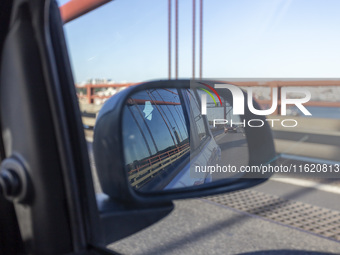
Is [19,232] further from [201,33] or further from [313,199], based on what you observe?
[313,199]

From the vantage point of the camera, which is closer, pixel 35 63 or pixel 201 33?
pixel 35 63

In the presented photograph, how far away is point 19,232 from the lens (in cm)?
134

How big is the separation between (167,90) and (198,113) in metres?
0.15

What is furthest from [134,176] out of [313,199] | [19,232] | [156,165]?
[313,199]

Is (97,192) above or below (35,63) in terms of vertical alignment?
below

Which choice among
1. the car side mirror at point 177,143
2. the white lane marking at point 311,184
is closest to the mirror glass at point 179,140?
the car side mirror at point 177,143

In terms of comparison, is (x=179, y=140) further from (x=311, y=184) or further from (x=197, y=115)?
(x=311, y=184)

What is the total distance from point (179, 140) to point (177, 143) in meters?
0.02

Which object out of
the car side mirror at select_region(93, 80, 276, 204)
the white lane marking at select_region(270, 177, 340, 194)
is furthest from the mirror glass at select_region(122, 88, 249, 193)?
the white lane marking at select_region(270, 177, 340, 194)

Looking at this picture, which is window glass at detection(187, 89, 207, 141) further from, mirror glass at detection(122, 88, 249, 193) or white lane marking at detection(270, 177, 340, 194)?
white lane marking at detection(270, 177, 340, 194)

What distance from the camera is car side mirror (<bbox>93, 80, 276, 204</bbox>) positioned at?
47.8 inches

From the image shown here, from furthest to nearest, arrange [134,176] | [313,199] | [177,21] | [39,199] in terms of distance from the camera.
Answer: [313,199] < [177,21] < [134,176] < [39,199]

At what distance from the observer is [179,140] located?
1455mm

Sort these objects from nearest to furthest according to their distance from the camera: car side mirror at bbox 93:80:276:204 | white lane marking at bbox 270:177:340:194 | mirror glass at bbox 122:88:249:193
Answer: car side mirror at bbox 93:80:276:204, mirror glass at bbox 122:88:249:193, white lane marking at bbox 270:177:340:194
